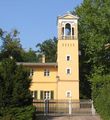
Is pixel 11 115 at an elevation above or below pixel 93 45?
below

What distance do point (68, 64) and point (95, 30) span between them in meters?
6.62

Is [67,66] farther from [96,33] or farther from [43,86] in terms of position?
[96,33]

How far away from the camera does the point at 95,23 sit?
56.3 meters

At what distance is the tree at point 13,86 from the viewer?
3094cm

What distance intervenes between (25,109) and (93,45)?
26409mm

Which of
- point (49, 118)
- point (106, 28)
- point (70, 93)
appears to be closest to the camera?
point (49, 118)

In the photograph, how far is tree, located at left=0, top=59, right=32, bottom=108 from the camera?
30.9 m

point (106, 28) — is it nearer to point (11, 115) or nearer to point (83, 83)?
point (83, 83)

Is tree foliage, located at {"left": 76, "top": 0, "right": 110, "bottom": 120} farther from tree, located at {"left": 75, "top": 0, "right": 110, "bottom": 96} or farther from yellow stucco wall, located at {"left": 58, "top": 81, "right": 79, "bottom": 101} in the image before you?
yellow stucco wall, located at {"left": 58, "top": 81, "right": 79, "bottom": 101}

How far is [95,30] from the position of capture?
57.3m

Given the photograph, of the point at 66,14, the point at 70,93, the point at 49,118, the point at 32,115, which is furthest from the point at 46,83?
the point at 32,115

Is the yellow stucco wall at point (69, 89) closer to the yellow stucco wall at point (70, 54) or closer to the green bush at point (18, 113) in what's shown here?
the yellow stucco wall at point (70, 54)

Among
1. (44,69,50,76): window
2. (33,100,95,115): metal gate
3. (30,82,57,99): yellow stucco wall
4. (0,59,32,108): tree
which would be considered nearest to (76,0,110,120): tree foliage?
(30,82,57,99): yellow stucco wall

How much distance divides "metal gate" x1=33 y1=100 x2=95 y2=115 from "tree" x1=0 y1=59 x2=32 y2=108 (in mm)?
7882
